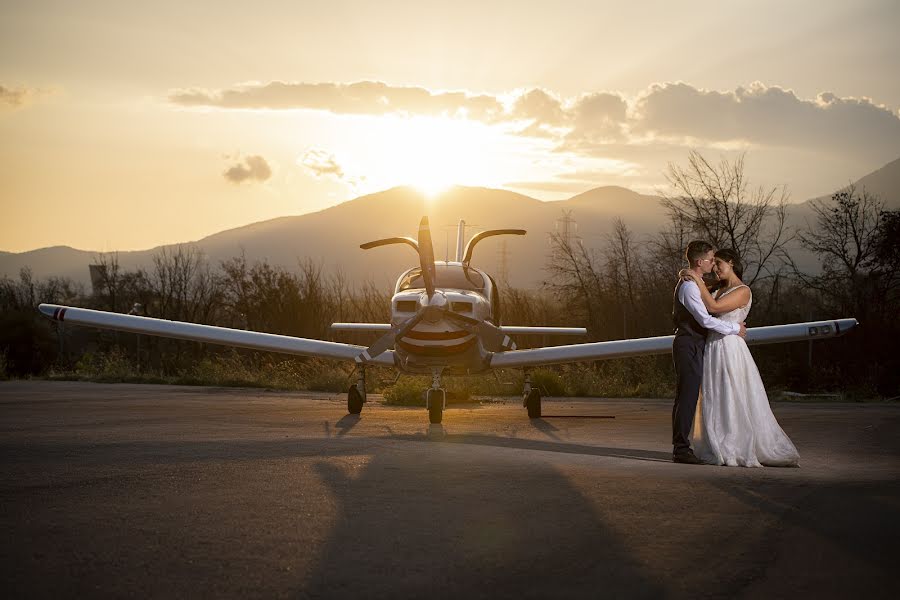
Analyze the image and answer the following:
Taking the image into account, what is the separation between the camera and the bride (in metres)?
9.52

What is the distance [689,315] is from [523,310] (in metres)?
22.9

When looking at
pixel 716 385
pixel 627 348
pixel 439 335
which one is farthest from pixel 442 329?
pixel 716 385

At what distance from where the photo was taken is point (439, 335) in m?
15.4

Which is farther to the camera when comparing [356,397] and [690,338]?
[356,397]

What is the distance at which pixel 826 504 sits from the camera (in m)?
6.73

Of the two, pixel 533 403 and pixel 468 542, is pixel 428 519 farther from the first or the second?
pixel 533 403

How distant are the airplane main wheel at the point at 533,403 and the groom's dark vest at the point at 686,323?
21.0 ft

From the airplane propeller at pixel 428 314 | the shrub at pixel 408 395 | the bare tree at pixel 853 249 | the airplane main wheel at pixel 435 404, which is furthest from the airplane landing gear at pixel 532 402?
the bare tree at pixel 853 249

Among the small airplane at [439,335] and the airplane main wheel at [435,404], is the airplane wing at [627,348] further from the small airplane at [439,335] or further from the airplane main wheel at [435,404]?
the airplane main wheel at [435,404]

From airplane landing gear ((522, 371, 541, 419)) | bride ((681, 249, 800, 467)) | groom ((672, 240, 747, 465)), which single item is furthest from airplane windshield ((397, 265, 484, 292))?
bride ((681, 249, 800, 467))

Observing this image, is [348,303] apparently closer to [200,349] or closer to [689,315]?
[200,349]

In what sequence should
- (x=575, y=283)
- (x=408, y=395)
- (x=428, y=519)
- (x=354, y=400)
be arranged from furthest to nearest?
1. (x=575, y=283)
2. (x=408, y=395)
3. (x=354, y=400)
4. (x=428, y=519)

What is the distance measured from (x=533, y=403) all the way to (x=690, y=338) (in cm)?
656

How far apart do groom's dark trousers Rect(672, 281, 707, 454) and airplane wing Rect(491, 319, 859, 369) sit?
216 inches
